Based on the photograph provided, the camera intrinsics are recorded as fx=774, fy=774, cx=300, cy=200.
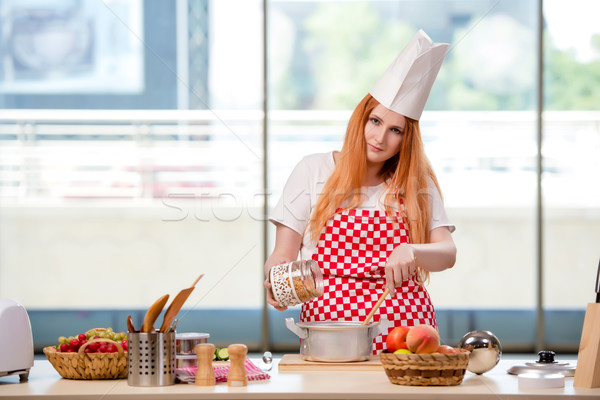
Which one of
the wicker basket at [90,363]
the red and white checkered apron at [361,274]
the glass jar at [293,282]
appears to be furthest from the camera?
the red and white checkered apron at [361,274]

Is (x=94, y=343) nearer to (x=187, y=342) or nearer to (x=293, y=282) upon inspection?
(x=187, y=342)

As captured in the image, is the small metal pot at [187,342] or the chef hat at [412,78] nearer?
the small metal pot at [187,342]

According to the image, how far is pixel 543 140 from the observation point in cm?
373

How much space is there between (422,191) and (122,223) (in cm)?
223

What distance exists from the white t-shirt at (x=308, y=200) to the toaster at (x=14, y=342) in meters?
0.66

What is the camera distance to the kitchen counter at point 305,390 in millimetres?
1271

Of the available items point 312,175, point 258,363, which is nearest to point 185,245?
point 312,175

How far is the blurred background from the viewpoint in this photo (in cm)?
374

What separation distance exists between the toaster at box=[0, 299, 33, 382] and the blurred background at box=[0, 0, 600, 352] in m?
2.29

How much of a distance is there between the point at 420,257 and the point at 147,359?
67 cm

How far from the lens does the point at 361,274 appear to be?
1.85 meters

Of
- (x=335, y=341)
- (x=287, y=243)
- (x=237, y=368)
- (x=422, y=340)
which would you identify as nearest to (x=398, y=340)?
(x=422, y=340)


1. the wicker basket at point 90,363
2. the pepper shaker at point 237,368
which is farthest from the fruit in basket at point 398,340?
the wicker basket at point 90,363

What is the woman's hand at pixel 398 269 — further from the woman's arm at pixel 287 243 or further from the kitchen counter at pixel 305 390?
the woman's arm at pixel 287 243
